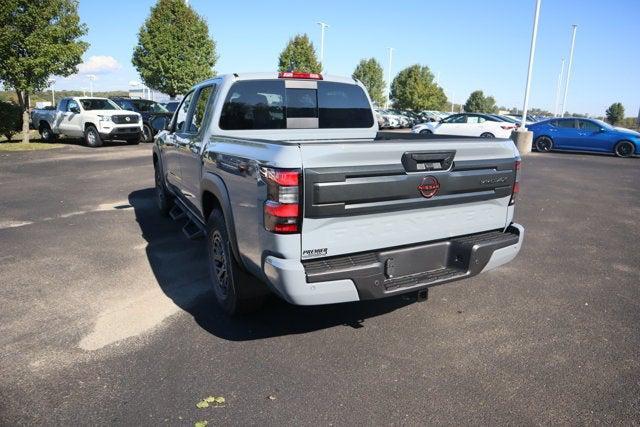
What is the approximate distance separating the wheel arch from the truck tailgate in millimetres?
776

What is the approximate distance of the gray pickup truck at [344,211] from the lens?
279 cm

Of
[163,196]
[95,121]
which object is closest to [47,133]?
[95,121]

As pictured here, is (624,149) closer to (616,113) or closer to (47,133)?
(47,133)

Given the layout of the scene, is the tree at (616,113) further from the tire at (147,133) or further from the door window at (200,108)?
the door window at (200,108)

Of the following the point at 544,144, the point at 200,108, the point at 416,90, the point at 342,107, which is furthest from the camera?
the point at 416,90

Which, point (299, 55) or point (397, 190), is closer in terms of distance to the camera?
point (397, 190)

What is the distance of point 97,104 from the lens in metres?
18.1

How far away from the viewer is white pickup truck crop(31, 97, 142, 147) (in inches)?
687

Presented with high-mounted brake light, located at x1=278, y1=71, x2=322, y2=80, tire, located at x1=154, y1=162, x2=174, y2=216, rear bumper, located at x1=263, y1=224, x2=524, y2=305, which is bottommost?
tire, located at x1=154, y1=162, x2=174, y2=216

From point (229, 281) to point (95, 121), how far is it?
16251 mm

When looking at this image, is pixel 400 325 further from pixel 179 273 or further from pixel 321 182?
pixel 179 273

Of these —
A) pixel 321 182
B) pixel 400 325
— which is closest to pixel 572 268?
pixel 400 325

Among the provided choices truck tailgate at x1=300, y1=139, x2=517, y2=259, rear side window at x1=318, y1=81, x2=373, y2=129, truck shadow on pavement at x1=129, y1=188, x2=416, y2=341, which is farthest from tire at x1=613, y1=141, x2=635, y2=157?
truck shadow on pavement at x1=129, y1=188, x2=416, y2=341

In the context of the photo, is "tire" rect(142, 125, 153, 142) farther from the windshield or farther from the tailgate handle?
the tailgate handle
